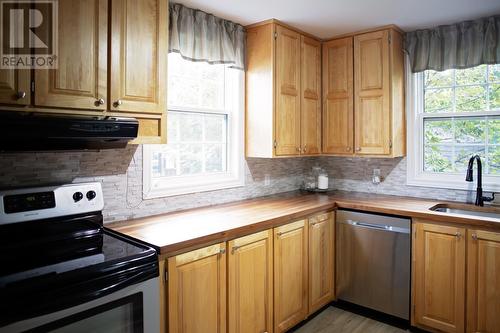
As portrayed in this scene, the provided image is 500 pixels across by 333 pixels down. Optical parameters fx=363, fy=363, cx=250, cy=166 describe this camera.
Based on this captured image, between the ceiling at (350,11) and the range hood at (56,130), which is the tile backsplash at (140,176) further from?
the ceiling at (350,11)

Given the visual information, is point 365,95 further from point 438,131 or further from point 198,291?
point 198,291

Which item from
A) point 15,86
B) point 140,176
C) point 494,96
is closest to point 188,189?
point 140,176

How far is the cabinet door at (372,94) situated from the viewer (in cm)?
311

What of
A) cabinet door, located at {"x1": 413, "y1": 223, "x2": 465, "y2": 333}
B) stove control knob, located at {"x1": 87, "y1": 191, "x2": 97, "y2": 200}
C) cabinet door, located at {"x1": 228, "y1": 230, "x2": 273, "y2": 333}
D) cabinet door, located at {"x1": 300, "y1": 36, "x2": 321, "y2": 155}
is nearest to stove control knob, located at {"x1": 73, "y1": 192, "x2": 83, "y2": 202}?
stove control knob, located at {"x1": 87, "y1": 191, "x2": 97, "y2": 200}

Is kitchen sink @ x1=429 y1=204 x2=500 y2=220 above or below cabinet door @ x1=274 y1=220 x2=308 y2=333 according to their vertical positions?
above

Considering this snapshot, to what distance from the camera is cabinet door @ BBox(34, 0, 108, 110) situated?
5.36 ft

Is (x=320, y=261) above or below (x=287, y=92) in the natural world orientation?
below

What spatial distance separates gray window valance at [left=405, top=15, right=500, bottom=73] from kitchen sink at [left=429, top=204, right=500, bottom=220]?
1.13 metres

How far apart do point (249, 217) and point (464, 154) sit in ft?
6.59

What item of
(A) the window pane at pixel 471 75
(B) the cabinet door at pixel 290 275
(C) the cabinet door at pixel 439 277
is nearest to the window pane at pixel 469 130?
(A) the window pane at pixel 471 75

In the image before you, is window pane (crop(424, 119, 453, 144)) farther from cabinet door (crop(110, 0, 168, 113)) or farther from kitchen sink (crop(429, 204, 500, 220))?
cabinet door (crop(110, 0, 168, 113))

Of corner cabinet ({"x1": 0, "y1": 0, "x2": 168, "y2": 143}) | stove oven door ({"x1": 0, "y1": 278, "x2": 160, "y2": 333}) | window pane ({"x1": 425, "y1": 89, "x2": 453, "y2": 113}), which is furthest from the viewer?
window pane ({"x1": 425, "y1": 89, "x2": 453, "y2": 113})

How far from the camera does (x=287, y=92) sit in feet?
9.99

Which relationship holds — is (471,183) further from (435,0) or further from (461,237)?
(435,0)
